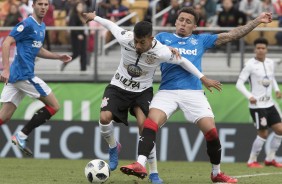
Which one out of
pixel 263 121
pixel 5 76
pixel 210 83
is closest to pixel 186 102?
pixel 210 83

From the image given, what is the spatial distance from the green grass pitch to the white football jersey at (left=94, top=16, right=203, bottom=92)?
1.37 m

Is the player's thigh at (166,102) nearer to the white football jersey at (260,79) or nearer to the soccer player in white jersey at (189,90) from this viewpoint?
the soccer player in white jersey at (189,90)

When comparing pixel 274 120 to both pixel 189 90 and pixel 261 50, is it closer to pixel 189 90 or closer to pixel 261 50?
pixel 261 50

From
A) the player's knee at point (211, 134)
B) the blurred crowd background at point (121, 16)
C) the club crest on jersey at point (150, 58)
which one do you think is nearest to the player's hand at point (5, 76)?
the club crest on jersey at point (150, 58)

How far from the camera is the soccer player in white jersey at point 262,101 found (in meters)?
16.3

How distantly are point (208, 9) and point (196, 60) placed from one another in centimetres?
981

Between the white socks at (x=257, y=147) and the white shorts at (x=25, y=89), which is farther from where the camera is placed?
the white socks at (x=257, y=147)

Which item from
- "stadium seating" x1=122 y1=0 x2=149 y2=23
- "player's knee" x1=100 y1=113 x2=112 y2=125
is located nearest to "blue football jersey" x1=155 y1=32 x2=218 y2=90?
"player's knee" x1=100 y1=113 x2=112 y2=125

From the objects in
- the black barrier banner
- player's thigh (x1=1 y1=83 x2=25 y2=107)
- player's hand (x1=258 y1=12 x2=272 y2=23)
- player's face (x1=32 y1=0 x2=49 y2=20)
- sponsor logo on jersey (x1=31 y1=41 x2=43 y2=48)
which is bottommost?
the black barrier banner

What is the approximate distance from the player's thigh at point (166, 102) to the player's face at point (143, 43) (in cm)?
71

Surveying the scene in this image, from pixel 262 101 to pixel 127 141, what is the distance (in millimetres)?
3232

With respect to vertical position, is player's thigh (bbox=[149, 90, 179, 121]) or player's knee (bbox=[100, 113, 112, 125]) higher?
player's thigh (bbox=[149, 90, 179, 121])

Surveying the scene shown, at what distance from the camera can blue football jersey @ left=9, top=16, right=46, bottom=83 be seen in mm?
13797

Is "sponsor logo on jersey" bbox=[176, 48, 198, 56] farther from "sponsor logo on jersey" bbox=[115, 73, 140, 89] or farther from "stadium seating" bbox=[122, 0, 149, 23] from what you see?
"stadium seating" bbox=[122, 0, 149, 23]
